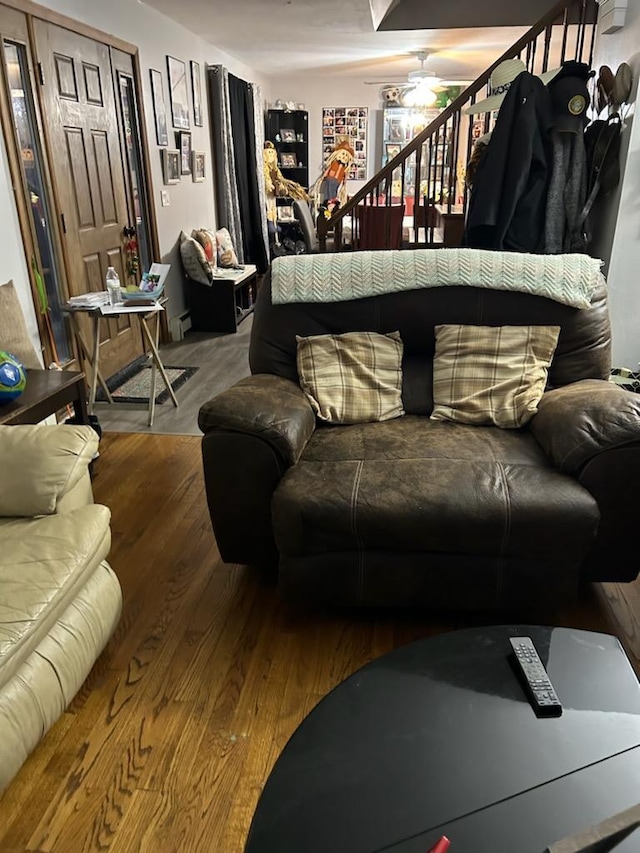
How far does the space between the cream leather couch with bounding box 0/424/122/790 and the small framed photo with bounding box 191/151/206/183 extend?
4182 mm

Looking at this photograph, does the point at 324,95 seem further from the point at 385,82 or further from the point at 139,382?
the point at 139,382

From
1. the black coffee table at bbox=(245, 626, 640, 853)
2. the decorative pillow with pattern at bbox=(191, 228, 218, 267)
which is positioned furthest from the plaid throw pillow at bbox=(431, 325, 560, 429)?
the decorative pillow with pattern at bbox=(191, 228, 218, 267)

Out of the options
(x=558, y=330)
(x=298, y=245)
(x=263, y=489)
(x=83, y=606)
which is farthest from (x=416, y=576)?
(x=298, y=245)

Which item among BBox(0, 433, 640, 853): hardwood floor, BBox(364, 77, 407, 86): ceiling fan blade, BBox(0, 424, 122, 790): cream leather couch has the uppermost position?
BBox(364, 77, 407, 86): ceiling fan blade

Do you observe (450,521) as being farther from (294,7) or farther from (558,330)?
(294,7)

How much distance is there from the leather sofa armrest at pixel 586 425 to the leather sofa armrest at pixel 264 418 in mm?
757

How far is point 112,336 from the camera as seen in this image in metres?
4.11

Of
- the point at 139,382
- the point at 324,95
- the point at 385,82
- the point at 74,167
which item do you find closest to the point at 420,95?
the point at 385,82

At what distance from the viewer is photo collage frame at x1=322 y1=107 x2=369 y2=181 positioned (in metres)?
8.37

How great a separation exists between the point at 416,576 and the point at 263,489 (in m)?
0.51

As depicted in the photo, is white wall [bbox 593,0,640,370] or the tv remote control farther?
white wall [bbox 593,0,640,370]

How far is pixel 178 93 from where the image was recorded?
196 inches

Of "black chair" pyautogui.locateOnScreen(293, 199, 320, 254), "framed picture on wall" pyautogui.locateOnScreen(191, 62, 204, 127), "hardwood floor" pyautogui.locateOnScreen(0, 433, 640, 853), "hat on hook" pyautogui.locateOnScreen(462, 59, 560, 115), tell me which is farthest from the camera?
"black chair" pyautogui.locateOnScreen(293, 199, 320, 254)

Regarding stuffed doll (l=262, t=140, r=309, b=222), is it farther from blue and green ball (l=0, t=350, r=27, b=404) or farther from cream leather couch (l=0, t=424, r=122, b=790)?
cream leather couch (l=0, t=424, r=122, b=790)
